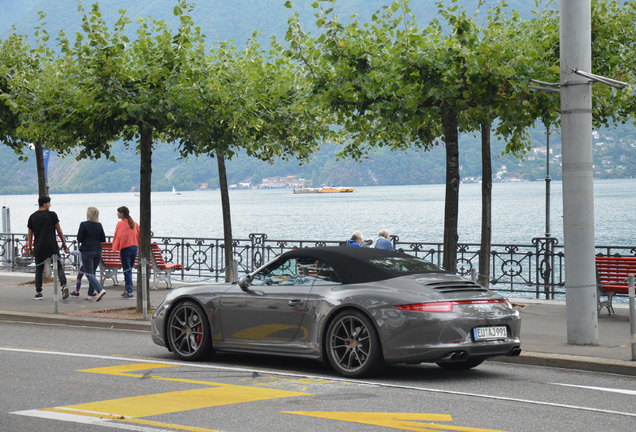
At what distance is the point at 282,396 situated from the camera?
389 inches

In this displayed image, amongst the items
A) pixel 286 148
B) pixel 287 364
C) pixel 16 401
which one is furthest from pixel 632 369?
pixel 286 148

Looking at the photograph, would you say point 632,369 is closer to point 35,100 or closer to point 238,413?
point 238,413

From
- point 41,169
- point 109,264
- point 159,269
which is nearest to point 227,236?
point 159,269

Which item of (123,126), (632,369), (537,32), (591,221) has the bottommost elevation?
(632,369)

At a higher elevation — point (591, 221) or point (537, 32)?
point (537, 32)

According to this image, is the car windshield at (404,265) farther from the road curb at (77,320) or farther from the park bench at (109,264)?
the park bench at (109,264)

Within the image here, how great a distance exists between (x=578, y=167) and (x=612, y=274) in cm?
444

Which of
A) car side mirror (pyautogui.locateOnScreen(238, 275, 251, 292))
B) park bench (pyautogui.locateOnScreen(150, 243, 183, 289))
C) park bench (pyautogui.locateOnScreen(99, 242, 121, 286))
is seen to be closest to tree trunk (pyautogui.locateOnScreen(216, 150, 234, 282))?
park bench (pyautogui.locateOnScreen(150, 243, 183, 289))

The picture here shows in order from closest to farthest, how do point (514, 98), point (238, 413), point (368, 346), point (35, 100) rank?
point (238, 413) < point (368, 346) < point (514, 98) < point (35, 100)

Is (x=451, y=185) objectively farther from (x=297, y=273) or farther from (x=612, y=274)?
(x=297, y=273)

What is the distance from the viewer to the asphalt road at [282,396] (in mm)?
8523

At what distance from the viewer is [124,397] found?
9.78 meters

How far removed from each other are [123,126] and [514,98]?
6.43 m

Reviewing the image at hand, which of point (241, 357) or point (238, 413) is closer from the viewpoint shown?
point (238, 413)
